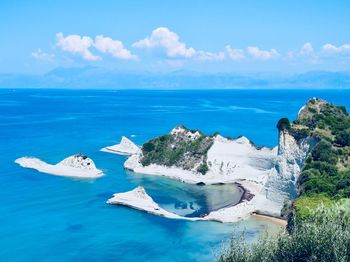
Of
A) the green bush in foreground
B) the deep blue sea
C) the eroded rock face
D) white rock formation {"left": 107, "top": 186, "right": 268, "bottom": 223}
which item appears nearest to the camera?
the green bush in foreground

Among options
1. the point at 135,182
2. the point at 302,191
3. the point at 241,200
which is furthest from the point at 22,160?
the point at 302,191

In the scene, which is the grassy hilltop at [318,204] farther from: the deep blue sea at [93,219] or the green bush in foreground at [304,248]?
the deep blue sea at [93,219]

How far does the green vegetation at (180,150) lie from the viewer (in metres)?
65.0

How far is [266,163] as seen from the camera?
208 feet

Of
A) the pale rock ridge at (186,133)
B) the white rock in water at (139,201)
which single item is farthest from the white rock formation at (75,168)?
the pale rock ridge at (186,133)

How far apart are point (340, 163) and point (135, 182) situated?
91.8ft

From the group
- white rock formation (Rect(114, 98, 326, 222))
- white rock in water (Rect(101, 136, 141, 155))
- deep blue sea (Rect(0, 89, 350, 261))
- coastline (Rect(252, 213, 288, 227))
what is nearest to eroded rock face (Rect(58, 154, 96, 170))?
deep blue sea (Rect(0, 89, 350, 261))

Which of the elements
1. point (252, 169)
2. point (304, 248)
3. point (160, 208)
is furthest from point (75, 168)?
point (304, 248)

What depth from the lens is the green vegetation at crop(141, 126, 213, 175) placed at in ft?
213

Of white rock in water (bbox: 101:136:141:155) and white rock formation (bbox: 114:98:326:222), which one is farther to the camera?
white rock in water (bbox: 101:136:141:155)

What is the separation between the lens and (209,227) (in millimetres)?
43500

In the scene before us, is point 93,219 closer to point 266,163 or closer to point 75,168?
point 75,168

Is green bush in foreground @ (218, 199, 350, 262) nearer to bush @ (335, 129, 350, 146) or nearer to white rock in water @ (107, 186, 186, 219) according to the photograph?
bush @ (335, 129, 350, 146)

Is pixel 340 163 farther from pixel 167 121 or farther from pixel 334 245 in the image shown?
pixel 167 121
